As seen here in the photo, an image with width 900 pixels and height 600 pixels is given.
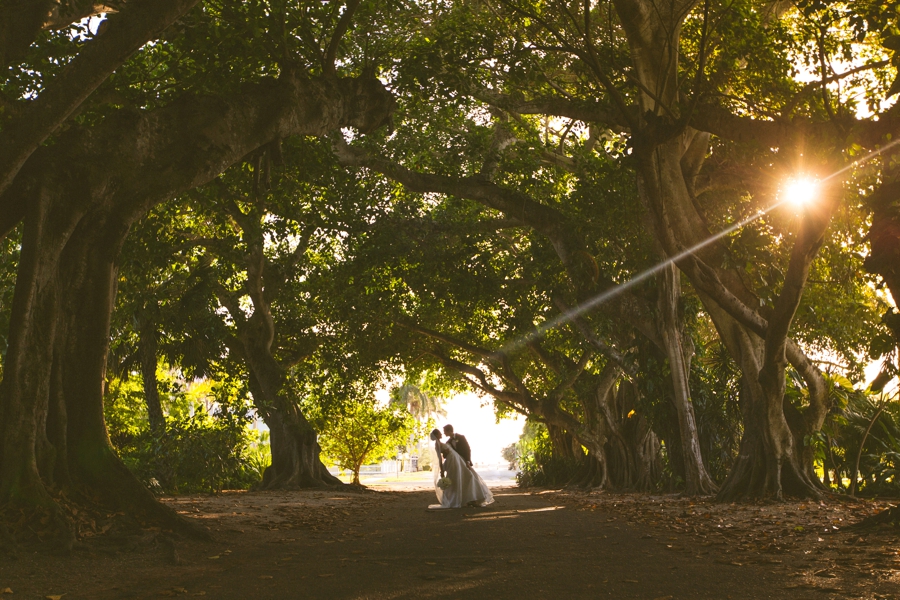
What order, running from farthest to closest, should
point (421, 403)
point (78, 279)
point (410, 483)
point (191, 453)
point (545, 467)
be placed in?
point (421, 403)
point (410, 483)
point (545, 467)
point (191, 453)
point (78, 279)

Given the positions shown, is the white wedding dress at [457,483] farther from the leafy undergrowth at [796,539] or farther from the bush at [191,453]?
the bush at [191,453]

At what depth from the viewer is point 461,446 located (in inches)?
533

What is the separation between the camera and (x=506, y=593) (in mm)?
4094

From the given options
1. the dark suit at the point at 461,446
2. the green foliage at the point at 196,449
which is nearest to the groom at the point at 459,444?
the dark suit at the point at 461,446

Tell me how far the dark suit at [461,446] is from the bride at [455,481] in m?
0.17

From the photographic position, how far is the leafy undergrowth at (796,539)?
4.42 metres

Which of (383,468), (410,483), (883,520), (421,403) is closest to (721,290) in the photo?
(883,520)

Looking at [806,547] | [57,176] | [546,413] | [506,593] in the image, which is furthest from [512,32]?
[546,413]

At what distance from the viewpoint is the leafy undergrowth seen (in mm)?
4422

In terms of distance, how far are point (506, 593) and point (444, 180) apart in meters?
10.5

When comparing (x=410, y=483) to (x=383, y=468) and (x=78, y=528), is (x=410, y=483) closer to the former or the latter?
(x=78, y=528)

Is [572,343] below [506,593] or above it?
above

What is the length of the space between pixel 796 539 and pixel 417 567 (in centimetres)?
337

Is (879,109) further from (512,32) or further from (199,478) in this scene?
(199,478)
